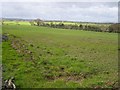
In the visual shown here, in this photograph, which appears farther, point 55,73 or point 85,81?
point 55,73

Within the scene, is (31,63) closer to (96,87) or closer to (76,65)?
(76,65)

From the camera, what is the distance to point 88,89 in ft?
60.1

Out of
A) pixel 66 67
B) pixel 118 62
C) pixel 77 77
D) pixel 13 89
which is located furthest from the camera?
pixel 118 62

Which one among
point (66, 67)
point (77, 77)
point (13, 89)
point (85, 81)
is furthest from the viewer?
point (66, 67)

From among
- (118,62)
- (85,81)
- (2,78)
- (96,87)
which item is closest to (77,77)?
(85,81)

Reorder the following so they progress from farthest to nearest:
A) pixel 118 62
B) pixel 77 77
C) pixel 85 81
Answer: pixel 118 62 → pixel 77 77 → pixel 85 81

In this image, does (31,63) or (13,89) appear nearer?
(13,89)

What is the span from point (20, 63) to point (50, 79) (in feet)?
21.4

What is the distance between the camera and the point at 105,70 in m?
24.4

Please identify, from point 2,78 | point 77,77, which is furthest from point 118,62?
point 2,78

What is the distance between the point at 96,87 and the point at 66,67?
715 centimetres

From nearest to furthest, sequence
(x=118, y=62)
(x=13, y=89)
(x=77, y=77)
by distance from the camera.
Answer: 1. (x=13, y=89)
2. (x=77, y=77)
3. (x=118, y=62)

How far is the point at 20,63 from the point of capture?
87.8ft

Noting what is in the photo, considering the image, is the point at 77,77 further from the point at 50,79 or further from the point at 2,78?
the point at 2,78
